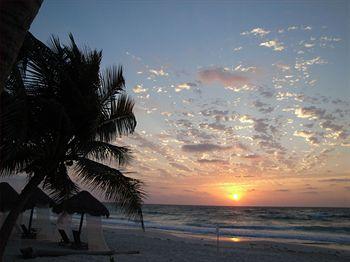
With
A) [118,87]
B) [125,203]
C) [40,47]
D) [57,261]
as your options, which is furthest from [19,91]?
[57,261]

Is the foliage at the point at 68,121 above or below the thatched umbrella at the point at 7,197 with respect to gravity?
above

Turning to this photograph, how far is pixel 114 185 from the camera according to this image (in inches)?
314

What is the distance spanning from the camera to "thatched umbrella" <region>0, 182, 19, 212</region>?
12812 mm

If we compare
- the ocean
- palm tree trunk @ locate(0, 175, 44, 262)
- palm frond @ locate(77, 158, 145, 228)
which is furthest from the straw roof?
palm tree trunk @ locate(0, 175, 44, 262)

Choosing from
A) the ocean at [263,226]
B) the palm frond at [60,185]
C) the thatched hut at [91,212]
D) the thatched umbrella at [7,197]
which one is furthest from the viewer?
the ocean at [263,226]

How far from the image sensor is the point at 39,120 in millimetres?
7188

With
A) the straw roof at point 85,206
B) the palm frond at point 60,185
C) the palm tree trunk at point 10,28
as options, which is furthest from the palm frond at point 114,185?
the palm tree trunk at point 10,28

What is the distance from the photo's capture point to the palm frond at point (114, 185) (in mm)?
7883

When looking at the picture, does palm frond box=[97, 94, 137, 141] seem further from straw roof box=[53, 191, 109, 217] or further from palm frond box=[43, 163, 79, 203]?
straw roof box=[53, 191, 109, 217]

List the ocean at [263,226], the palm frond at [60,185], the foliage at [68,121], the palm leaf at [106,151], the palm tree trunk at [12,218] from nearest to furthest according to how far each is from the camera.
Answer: the foliage at [68,121] < the palm tree trunk at [12,218] < the palm leaf at [106,151] < the palm frond at [60,185] < the ocean at [263,226]

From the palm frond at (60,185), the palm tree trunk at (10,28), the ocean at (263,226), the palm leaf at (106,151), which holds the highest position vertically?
the palm leaf at (106,151)

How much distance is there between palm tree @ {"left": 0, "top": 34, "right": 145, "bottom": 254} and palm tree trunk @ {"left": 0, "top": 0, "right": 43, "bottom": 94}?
369 centimetres

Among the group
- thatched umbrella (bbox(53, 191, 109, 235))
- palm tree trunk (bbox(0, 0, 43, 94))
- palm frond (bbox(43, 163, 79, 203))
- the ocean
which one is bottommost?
the ocean

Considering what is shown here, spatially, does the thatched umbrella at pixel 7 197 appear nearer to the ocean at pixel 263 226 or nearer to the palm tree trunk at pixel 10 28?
the ocean at pixel 263 226
